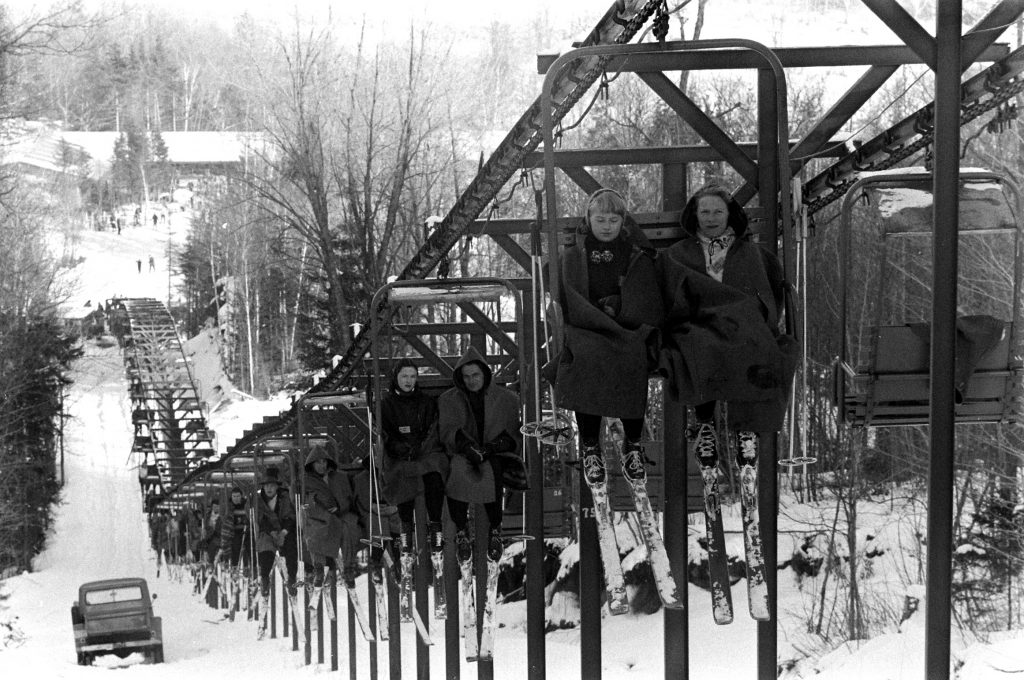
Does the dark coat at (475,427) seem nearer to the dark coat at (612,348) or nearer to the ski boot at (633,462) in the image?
the ski boot at (633,462)

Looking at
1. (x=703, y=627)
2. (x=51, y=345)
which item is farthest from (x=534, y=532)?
(x=51, y=345)

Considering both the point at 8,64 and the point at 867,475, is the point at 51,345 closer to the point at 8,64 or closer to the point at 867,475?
the point at 8,64

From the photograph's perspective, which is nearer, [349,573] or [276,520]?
[349,573]

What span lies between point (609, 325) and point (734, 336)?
21.9 inches

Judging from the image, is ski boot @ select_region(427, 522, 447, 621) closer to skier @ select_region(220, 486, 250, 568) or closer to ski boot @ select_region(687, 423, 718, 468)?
ski boot @ select_region(687, 423, 718, 468)

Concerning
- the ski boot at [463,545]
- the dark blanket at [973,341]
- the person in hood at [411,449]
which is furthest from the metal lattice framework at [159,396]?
the dark blanket at [973,341]

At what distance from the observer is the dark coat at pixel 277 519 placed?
21891mm

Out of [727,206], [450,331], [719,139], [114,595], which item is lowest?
[114,595]

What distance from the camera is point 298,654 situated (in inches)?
1172

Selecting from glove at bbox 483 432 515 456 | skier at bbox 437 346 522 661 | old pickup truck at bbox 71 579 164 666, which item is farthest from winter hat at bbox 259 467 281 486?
glove at bbox 483 432 515 456

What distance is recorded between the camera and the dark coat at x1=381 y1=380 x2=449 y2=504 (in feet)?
36.9

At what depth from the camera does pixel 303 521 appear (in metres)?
18.0

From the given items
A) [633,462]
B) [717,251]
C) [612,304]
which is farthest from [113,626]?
[717,251]

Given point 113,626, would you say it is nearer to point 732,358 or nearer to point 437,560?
point 437,560
